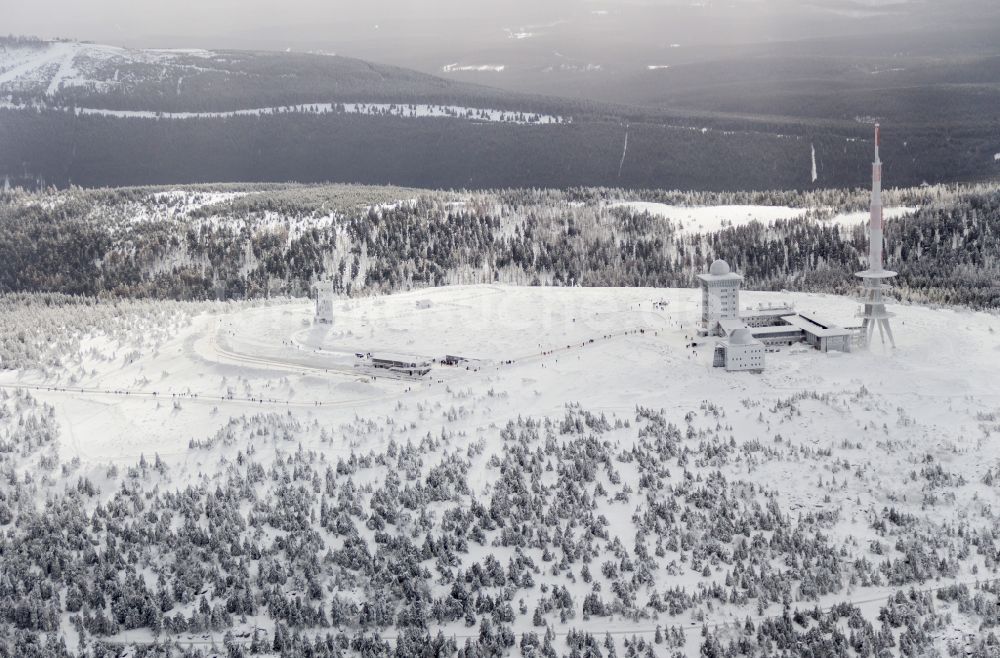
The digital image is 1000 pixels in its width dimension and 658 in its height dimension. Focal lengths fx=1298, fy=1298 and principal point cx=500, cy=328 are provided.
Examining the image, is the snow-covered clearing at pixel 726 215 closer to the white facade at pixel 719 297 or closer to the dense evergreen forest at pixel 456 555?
the white facade at pixel 719 297

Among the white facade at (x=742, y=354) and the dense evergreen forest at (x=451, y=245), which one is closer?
the white facade at (x=742, y=354)

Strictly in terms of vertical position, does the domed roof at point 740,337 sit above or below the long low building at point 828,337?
above

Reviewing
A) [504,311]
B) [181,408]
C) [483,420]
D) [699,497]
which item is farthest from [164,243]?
[699,497]

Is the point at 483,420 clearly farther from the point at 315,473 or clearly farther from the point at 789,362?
the point at 789,362

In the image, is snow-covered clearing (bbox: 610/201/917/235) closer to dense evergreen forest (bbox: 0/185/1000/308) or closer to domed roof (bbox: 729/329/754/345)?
dense evergreen forest (bbox: 0/185/1000/308)

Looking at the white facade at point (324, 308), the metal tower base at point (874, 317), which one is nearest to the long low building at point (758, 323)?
the metal tower base at point (874, 317)

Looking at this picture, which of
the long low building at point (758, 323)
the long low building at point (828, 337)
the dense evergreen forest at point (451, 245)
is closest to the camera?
the long low building at point (828, 337)

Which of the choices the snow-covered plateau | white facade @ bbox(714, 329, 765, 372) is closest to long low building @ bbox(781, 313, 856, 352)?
the snow-covered plateau
